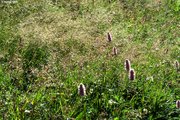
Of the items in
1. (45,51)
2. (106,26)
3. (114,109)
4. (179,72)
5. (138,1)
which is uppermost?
(138,1)

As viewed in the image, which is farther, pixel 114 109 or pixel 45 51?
pixel 45 51

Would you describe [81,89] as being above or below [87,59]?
below

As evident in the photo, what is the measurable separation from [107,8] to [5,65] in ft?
10.6

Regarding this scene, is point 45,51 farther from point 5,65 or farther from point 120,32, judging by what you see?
point 120,32

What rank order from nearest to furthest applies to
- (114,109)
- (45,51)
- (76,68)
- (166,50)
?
1. (114,109)
2. (76,68)
3. (45,51)
4. (166,50)

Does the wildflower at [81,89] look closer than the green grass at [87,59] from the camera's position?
Yes

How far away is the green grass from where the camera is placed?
496cm

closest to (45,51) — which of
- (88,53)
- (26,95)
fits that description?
(88,53)

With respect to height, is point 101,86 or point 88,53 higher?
point 88,53

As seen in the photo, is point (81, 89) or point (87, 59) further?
point (87, 59)

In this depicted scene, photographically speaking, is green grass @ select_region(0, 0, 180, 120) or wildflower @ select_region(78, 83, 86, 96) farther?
green grass @ select_region(0, 0, 180, 120)

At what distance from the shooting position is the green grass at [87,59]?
16.3 feet

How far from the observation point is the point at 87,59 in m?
6.07

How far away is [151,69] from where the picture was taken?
5926 millimetres
